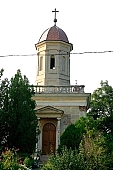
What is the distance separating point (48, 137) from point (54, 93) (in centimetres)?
331

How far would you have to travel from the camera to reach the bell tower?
31016 millimetres

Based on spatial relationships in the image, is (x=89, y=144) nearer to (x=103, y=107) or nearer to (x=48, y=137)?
(x=48, y=137)

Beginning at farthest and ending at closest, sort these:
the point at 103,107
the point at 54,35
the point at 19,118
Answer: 1. the point at 103,107
2. the point at 54,35
3. the point at 19,118

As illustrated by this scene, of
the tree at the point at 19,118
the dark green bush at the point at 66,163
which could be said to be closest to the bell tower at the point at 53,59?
the tree at the point at 19,118

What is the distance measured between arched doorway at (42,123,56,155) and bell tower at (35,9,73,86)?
334 centimetres

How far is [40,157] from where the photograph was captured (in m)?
28.3

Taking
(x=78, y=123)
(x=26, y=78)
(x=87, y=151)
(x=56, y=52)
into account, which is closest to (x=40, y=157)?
(x=78, y=123)

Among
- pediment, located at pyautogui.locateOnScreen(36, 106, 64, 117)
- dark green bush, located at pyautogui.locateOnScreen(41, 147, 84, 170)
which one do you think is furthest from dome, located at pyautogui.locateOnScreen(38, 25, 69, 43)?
dark green bush, located at pyautogui.locateOnScreen(41, 147, 84, 170)

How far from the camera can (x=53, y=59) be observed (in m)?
31.7

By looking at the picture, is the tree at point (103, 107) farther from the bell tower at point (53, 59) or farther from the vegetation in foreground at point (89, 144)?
the bell tower at point (53, 59)

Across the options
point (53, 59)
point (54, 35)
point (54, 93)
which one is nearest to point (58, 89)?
→ point (54, 93)

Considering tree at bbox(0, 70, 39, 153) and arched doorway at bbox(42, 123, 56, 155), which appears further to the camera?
arched doorway at bbox(42, 123, 56, 155)

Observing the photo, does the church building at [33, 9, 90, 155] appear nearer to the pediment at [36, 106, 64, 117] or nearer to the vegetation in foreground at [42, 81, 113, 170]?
the pediment at [36, 106, 64, 117]

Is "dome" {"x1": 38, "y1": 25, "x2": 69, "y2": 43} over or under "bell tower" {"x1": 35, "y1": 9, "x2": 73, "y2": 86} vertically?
over
